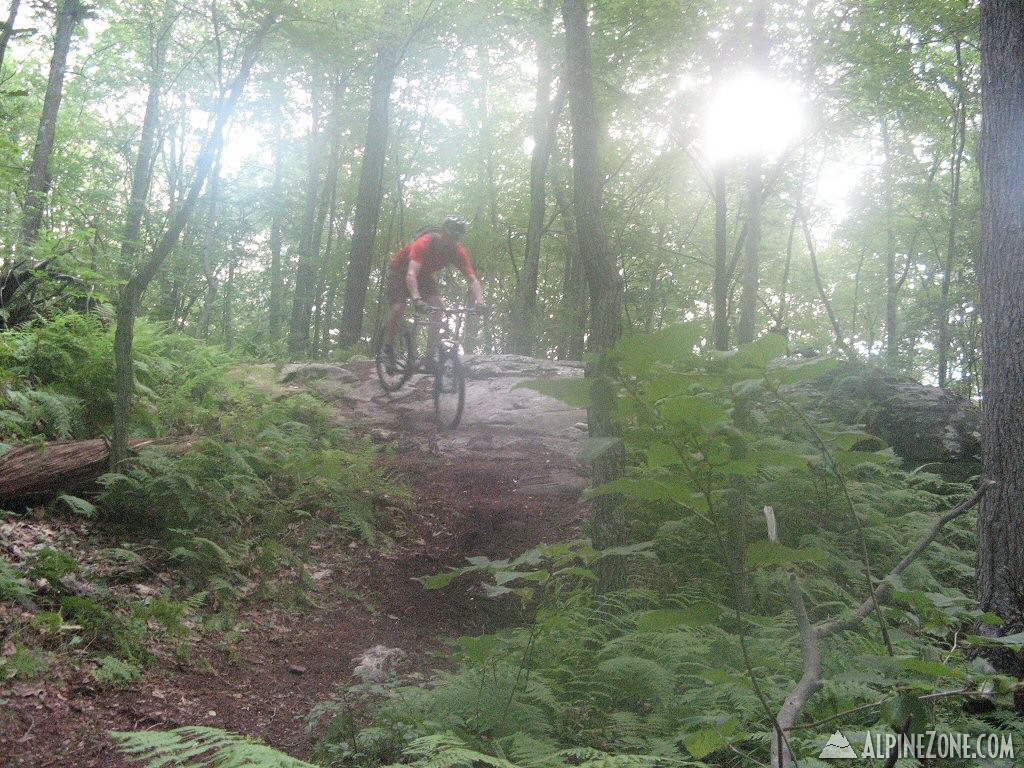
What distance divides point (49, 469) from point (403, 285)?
17.3 ft

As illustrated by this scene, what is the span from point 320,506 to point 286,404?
86.1 inches

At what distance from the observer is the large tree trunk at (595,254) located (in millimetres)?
4562

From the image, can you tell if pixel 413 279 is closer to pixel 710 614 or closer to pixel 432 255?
pixel 432 255

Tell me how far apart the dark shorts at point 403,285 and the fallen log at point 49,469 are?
4606 millimetres

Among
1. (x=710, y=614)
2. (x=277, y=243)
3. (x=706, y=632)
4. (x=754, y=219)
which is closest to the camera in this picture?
(x=710, y=614)

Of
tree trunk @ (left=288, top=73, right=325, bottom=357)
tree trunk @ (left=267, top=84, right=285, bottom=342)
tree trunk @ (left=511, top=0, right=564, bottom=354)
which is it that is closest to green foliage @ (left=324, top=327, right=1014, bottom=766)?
tree trunk @ (left=511, top=0, right=564, bottom=354)

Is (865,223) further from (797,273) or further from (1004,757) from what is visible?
(1004,757)

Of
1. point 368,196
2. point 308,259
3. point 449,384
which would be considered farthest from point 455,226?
point 308,259

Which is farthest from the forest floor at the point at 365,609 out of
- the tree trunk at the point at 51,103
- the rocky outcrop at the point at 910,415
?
the tree trunk at the point at 51,103

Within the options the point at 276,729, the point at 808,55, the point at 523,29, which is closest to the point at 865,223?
the point at 808,55

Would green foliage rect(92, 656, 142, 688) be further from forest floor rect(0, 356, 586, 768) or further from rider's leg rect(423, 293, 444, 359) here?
rider's leg rect(423, 293, 444, 359)

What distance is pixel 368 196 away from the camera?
14.9 m

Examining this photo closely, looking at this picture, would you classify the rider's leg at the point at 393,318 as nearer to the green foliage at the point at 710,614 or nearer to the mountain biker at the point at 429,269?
the mountain biker at the point at 429,269

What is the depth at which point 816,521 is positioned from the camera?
5.73m
